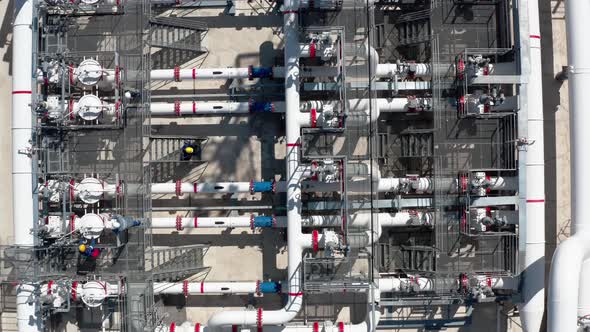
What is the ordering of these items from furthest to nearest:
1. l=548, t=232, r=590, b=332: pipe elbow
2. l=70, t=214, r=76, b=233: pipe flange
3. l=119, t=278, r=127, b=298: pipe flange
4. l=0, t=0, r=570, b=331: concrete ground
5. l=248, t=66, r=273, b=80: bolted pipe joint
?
l=0, t=0, r=570, b=331: concrete ground
l=248, t=66, r=273, b=80: bolted pipe joint
l=119, t=278, r=127, b=298: pipe flange
l=70, t=214, r=76, b=233: pipe flange
l=548, t=232, r=590, b=332: pipe elbow

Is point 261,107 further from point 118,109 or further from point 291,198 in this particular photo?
point 118,109

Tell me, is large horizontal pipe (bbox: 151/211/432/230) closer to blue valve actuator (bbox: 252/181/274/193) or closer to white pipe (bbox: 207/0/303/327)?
white pipe (bbox: 207/0/303/327)

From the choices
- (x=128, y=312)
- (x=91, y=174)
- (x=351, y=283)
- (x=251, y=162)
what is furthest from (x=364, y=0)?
(x=128, y=312)

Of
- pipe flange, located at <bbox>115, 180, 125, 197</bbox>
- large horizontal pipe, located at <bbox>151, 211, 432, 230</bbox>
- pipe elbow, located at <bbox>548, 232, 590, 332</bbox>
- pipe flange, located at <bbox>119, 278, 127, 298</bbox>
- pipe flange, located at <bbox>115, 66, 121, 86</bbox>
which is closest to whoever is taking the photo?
pipe elbow, located at <bbox>548, 232, 590, 332</bbox>

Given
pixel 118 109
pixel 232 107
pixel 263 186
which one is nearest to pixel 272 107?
pixel 232 107

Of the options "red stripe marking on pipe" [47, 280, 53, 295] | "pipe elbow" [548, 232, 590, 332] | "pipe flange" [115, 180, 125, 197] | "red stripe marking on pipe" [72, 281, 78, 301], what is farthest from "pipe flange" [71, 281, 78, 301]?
"pipe elbow" [548, 232, 590, 332]

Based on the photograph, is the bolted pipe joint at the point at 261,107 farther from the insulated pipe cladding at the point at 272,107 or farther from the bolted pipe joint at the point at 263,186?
the bolted pipe joint at the point at 263,186
